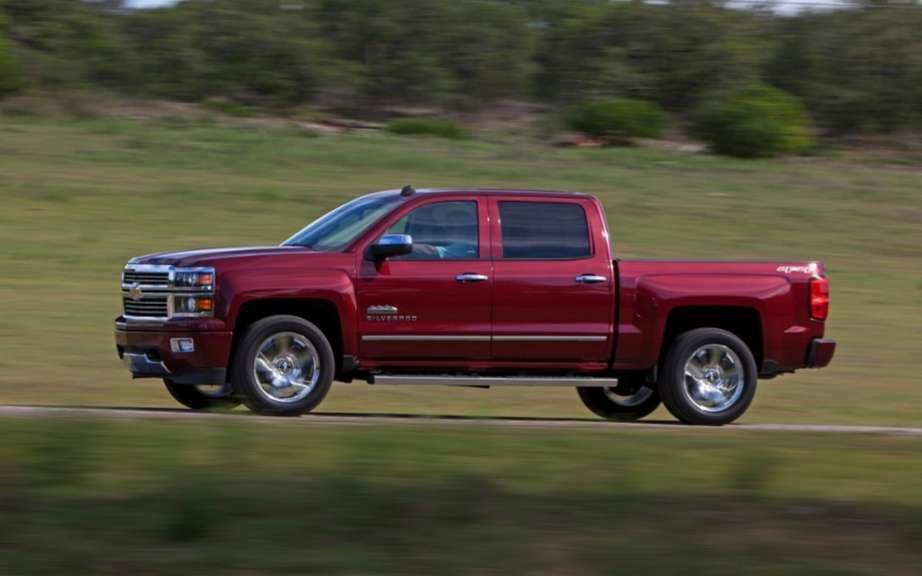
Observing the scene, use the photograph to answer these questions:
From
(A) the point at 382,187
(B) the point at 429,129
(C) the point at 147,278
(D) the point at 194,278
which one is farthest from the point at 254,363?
(B) the point at 429,129

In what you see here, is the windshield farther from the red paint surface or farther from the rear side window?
the rear side window

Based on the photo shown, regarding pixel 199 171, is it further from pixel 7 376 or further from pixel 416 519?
pixel 416 519

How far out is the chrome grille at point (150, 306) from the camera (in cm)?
1116

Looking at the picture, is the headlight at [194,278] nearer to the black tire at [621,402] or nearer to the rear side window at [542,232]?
the rear side window at [542,232]

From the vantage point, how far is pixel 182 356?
36.6ft

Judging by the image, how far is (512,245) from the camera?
1170 cm

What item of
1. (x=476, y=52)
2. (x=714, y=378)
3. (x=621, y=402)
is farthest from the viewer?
(x=476, y=52)

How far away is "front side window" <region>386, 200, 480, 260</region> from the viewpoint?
11.6m

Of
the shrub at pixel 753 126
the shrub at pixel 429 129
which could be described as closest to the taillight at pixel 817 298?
the shrub at pixel 753 126

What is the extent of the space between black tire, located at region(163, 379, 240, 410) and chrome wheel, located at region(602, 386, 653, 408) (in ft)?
10.7

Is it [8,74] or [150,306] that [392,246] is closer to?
[150,306]

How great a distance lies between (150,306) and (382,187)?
19.1m

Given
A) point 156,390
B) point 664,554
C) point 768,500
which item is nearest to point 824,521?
point 768,500

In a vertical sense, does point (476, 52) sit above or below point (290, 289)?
above
